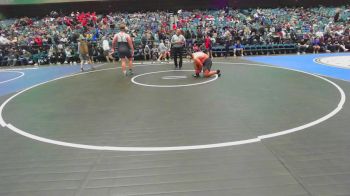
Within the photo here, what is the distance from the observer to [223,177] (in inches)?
152

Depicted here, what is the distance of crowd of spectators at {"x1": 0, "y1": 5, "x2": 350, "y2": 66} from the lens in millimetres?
19312

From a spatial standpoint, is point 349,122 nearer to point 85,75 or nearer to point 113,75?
point 113,75

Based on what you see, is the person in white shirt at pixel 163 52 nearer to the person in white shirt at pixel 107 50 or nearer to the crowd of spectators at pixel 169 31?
the crowd of spectators at pixel 169 31

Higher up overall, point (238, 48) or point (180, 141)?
point (238, 48)

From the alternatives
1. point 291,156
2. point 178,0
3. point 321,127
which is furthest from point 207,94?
point 178,0

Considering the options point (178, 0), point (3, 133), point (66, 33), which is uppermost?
point (178, 0)

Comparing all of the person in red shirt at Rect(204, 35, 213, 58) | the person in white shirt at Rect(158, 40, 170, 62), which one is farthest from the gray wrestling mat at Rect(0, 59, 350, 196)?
the person in red shirt at Rect(204, 35, 213, 58)

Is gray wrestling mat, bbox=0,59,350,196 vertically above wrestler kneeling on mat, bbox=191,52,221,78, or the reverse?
wrestler kneeling on mat, bbox=191,52,221,78

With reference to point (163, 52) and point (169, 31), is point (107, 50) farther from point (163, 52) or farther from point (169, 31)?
Result: point (169, 31)

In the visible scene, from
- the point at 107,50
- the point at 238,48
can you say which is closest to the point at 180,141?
the point at 107,50

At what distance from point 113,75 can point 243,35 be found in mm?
10678

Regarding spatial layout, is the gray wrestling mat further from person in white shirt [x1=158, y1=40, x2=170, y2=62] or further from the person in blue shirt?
the person in blue shirt

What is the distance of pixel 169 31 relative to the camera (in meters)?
21.4

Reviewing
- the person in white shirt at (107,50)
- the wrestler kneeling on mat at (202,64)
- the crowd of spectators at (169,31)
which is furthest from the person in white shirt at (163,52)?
the wrestler kneeling on mat at (202,64)
